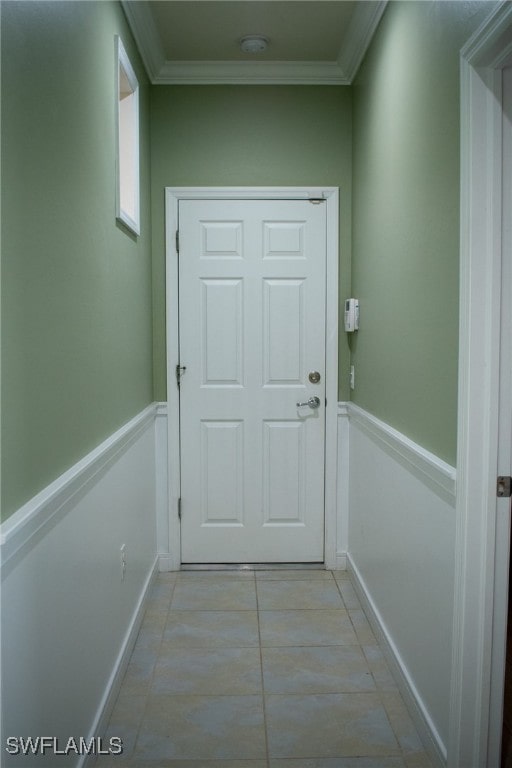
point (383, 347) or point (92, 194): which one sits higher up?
point (92, 194)

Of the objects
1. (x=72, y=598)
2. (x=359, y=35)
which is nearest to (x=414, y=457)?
(x=72, y=598)

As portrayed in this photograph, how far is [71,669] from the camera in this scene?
166cm

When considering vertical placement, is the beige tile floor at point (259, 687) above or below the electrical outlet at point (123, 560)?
below

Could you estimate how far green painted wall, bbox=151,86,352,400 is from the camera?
3359 millimetres

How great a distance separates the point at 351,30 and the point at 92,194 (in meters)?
1.73

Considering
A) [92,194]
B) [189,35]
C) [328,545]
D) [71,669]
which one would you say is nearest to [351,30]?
[189,35]

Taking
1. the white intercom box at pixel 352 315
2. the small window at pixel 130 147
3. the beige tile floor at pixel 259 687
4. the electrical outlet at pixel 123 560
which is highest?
the small window at pixel 130 147

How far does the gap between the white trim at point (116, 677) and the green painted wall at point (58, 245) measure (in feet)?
2.80

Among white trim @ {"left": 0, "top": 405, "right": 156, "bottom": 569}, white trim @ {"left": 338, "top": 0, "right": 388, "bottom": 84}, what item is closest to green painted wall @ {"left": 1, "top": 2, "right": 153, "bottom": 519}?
white trim @ {"left": 0, "top": 405, "right": 156, "bottom": 569}

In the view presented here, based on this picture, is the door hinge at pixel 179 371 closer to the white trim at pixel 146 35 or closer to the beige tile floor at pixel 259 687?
the beige tile floor at pixel 259 687

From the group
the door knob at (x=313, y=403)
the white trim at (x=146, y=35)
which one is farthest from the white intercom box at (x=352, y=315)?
the white trim at (x=146, y=35)

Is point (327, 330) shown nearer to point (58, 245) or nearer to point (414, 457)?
point (414, 457)

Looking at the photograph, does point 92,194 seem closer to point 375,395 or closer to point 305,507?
point 375,395

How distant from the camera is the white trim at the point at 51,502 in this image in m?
1.19
